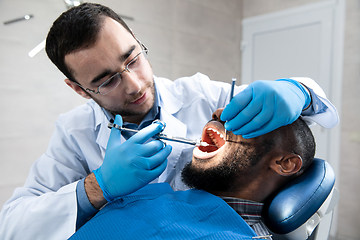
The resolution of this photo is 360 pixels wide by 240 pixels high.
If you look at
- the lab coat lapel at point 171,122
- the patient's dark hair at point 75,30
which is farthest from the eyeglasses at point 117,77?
the lab coat lapel at point 171,122

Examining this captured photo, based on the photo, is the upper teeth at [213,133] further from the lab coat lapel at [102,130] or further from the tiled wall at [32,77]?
the tiled wall at [32,77]

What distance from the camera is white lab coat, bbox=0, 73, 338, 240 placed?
1065mm

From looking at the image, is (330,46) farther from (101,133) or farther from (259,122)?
(101,133)

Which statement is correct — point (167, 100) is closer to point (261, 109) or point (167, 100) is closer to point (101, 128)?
point (101, 128)

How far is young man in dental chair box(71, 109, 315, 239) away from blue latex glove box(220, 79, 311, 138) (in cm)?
12

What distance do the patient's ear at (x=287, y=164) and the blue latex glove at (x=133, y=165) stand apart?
438 mm

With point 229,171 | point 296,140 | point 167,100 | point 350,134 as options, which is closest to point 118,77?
point 167,100

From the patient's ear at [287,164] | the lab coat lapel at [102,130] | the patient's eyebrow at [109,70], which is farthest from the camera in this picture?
the lab coat lapel at [102,130]

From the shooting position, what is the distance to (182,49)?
3.12 meters

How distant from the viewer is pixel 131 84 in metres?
1.18

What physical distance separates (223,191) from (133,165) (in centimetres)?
40

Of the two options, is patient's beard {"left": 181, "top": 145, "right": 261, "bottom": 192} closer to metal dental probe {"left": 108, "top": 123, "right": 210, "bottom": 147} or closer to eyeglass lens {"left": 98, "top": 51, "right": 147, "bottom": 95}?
metal dental probe {"left": 108, "top": 123, "right": 210, "bottom": 147}

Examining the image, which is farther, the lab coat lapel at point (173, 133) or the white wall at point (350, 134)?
the white wall at point (350, 134)

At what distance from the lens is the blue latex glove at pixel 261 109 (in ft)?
3.01
